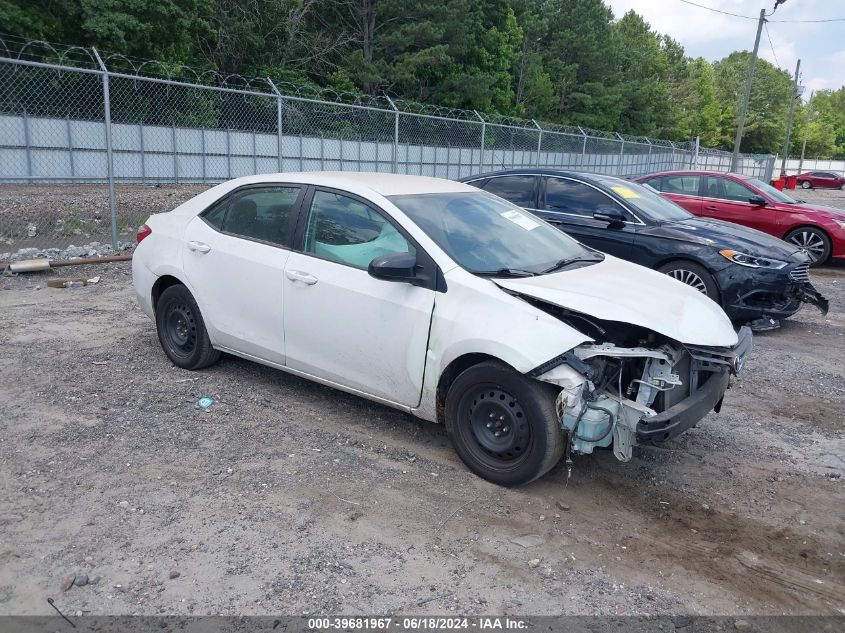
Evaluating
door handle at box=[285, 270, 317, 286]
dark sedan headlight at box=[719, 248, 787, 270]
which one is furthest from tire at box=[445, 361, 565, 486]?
dark sedan headlight at box=[719, 248, 787, 270]

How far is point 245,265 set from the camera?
16.0ft

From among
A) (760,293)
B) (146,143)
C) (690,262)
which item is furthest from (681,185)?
(146,143)

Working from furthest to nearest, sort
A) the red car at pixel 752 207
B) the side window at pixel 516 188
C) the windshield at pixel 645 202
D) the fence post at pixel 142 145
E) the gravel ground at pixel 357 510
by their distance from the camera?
the fence post at pixel 142 145, the red car at pixel 752 207, the side window at pixel 516 188, the windshield at pixel 645 202, the gravel ground at pixel 357 510

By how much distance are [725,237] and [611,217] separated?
1241 millimetres

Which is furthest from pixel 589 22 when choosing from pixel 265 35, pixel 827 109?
pixel 827 109

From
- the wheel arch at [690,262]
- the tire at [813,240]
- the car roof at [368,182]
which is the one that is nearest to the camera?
the car roof at [368,182]

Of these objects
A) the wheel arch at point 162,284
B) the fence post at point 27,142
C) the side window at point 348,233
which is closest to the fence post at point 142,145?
the fence post at point 27,142

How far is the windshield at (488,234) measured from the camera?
4.24 meters

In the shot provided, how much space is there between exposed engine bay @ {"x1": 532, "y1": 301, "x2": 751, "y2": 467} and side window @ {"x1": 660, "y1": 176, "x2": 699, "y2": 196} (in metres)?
8.24

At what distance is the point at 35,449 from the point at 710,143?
2877 inches

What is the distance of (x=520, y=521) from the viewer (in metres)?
3.59

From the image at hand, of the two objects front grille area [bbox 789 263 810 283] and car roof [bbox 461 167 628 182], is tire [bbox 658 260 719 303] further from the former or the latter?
car roof [bbox 461 167 628 182]

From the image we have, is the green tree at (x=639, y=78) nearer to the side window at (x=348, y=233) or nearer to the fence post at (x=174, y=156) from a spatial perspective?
the fence post at (x=174, y=156)

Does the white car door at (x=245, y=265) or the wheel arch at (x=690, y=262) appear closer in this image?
the white car door at (x=245, y=265)
